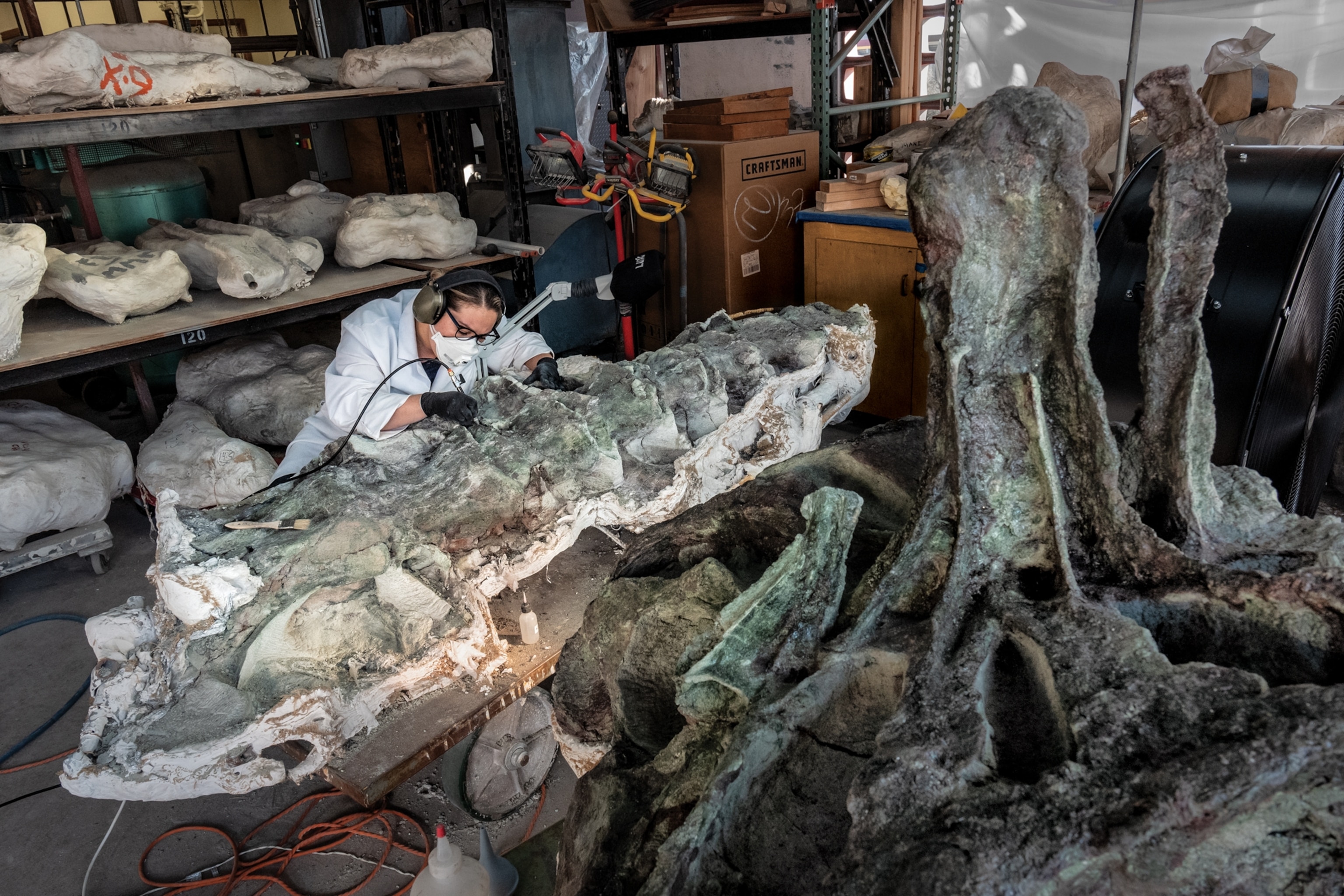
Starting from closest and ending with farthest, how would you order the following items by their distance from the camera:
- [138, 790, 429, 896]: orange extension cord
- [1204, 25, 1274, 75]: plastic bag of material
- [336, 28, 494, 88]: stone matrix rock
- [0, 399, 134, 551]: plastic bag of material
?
[138, 790, 429, 896]: orange extension cord → [0, 399, 134, 551]: plastic bag of material → [336, 28, 494, 88]: stone matrix rock → [1204, 25, 1274, 75]: plastic bag of material

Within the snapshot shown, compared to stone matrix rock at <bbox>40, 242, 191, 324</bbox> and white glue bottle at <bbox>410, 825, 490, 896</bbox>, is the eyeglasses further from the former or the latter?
stone matrix rock at <bbox>40, 242, 191, 324</bbox>

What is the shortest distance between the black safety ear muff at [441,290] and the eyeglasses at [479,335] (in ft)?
0.31

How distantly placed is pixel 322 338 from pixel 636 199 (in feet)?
8.61

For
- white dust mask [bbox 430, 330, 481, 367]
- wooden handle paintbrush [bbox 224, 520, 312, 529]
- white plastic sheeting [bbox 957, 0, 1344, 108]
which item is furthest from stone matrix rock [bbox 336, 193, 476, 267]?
white plastic sheeting [bbox 957, 0, 1344, 108]

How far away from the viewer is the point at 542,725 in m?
2.80

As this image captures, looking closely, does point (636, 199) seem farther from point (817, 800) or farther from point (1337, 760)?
point (1337, 760)

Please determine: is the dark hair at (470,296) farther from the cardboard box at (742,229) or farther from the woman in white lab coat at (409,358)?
the cardboard box at (742,229)

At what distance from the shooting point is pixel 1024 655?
118 cm

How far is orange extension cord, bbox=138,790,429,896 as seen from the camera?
100 inches

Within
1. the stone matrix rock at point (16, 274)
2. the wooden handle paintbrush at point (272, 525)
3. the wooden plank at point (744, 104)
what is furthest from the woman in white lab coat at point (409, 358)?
the wooden plank at point (744, 104)

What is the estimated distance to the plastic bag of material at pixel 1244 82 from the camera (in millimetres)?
4242

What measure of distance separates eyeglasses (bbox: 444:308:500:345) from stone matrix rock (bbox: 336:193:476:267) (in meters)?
1.76

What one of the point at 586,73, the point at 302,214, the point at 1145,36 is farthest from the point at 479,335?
the point at 586,73

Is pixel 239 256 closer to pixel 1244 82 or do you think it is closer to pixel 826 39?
pixel 826 39
